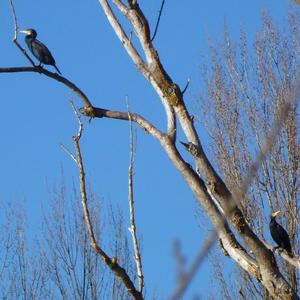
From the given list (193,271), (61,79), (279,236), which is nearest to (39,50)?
(279,236)

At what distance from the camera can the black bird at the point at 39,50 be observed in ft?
24.5

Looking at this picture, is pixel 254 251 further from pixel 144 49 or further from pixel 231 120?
pixel 231 120

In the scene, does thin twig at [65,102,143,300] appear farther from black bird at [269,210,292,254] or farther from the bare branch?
black bird at [269,210,292,254]

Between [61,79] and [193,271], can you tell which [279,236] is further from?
[193,271]

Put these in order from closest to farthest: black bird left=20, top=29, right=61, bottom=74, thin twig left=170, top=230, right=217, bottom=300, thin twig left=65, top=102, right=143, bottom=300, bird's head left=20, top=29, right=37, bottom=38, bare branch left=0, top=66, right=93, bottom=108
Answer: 1. thin twig left=170, top=230, right=217, bottom=300
2. thin twig left=65, top=102, right=143, bottom=300
3. bare branch left=0, top=66, right=93, bottom=108
4. black bird left=20, top=29, right=61, bottom=74
5. bird's head left=20, top=29, right=37, bottom=38

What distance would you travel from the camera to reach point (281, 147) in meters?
11.7

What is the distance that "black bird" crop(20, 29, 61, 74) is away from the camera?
24.5ft

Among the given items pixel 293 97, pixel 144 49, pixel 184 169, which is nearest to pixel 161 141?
pixel 184 169

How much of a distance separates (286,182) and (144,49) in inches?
343

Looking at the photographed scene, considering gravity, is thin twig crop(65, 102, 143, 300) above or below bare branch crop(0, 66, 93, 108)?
below

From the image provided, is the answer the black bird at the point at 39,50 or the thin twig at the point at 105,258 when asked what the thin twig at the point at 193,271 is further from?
the black bird at the point at 39,50

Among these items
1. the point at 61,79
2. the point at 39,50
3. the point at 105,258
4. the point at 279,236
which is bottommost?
the point at 105,258

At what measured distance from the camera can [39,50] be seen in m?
7.66

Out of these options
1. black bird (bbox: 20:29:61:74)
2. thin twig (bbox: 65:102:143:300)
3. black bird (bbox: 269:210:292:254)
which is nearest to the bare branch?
thin twig (bbox: 65:102:143:300)
